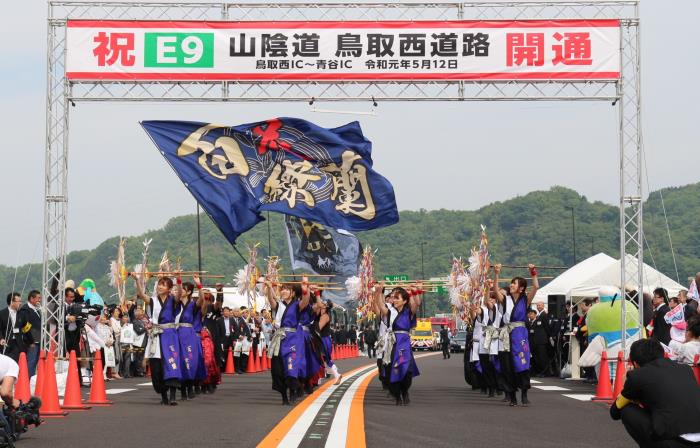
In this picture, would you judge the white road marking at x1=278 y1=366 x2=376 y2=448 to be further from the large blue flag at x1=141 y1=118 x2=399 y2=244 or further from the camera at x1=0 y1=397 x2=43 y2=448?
the large blue flag at x1=141 y1=118 x2=399 y2=244

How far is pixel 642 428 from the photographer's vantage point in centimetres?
867

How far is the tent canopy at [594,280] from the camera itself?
3541cm

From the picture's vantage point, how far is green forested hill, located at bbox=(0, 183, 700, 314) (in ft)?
355

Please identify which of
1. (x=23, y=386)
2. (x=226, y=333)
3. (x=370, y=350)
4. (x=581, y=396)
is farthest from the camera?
(x=370, y=350)

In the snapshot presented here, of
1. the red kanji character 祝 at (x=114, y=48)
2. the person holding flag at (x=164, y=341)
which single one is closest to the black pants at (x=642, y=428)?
the person holding flag at (x=164, y=341)

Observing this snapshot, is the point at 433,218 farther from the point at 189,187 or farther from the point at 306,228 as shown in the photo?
the point at 189,187

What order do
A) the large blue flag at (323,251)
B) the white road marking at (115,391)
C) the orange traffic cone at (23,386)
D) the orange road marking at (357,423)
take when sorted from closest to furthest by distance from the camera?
the orange road marking at (357,423) < the orange traffic cone at (23,386) < the white road marking at (115,391) < the large blue flag at (323,251)

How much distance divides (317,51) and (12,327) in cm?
772

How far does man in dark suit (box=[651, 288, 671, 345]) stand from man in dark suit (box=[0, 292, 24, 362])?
9799 mm

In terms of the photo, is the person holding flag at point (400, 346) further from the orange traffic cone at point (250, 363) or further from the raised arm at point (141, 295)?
the orange traffic cone at point (250, 363)

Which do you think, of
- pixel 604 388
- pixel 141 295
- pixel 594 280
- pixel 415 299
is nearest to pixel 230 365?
pixel 594 280

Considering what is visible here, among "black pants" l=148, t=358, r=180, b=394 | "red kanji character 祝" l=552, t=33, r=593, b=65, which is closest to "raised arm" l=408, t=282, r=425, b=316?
"black pants" l=148, t=358, r=180, b=394

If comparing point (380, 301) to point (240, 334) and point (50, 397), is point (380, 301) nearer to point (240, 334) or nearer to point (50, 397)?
point (50, 397)

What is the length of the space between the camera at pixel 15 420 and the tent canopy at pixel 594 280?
954 inches
